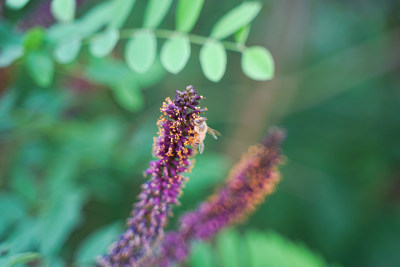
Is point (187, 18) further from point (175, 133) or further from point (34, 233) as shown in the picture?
point (34, 233)

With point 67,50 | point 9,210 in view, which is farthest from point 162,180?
point 9,210

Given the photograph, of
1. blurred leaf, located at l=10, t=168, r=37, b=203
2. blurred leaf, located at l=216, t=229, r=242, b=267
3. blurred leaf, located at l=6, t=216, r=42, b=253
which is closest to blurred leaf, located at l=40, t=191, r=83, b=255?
blurred leaf, located at l=6, t=216, r=42, b=253

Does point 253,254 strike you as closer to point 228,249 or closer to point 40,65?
point 228,249

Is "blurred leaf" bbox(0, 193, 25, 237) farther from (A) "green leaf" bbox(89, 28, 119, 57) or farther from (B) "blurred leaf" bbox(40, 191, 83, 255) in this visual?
(A) "green leaf" bbox(89, 28, 119, 57)

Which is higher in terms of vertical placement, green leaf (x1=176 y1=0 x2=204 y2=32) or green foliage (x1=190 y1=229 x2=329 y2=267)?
green leaf (x1=176 y1=0 x2=204 y2=32)

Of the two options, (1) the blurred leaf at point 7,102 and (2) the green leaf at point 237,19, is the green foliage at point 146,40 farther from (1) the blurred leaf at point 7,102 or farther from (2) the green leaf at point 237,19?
(1) the blurred leaf at point 7,102
